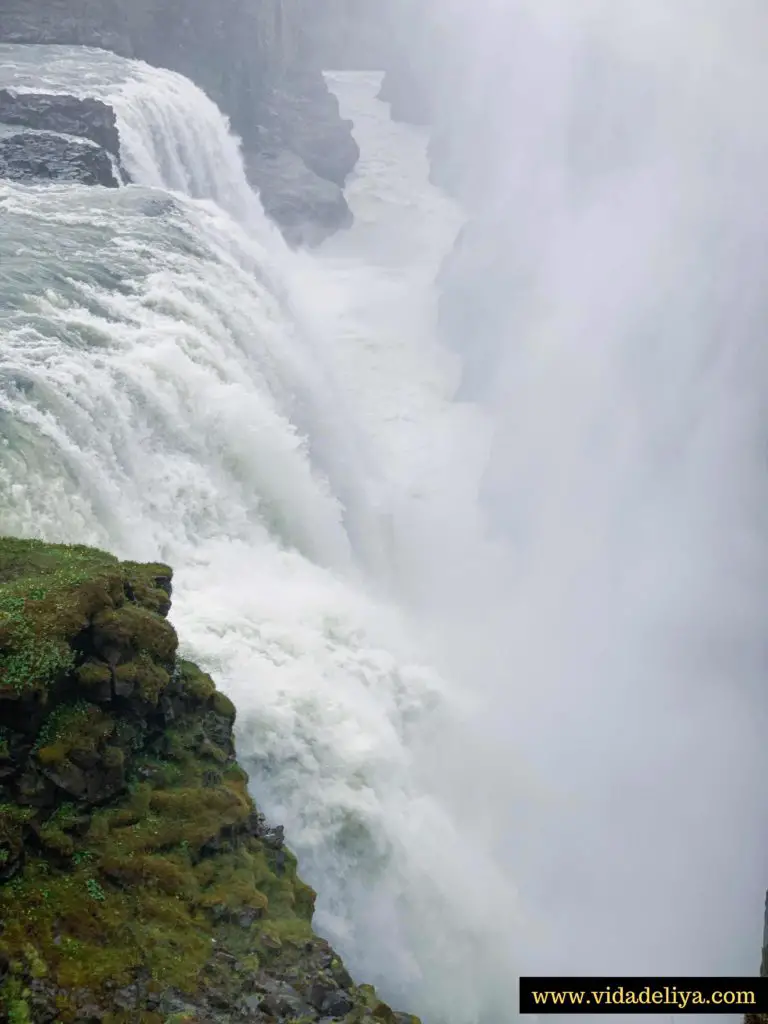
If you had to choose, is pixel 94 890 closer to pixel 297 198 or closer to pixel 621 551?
pixel 621 551

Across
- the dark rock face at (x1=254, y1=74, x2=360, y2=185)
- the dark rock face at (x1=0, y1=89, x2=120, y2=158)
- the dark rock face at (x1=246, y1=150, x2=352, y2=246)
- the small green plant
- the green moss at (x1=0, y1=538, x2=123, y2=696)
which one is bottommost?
the small green plant

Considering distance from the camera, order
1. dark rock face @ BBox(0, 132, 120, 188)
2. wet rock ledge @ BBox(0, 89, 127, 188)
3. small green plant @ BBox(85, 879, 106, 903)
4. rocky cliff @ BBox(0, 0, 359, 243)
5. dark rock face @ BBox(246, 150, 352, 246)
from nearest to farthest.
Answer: small green plant @ BBox(85, 879, 106, 903), dark rock face @ BBox(0, 132, 120, 188), wet rock ledge @ BBox(0, 89, 127, 188), rocky cliff @ BBox(0, 0, 359, 243), dark rock face @ BBox(246, 150, 352, 246)

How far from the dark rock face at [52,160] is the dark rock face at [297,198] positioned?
15.7m

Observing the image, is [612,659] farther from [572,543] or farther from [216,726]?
[216,726]

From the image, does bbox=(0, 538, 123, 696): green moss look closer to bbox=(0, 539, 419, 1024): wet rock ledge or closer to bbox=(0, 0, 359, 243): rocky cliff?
bbox=(0, 539, 419, 1024): wet rock ledge

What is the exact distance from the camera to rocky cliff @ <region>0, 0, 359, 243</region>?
34.1 m

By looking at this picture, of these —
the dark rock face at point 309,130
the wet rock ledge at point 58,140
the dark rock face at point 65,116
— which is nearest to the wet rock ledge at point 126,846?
the wet rock ledge at point 58,140

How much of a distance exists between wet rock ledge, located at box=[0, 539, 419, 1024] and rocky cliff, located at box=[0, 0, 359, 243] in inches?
1264

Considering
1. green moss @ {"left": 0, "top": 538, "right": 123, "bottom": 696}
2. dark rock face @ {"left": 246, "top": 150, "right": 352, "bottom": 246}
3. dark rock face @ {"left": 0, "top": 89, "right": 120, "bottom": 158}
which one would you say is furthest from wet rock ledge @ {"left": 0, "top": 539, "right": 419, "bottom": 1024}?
dark rock face @ {"left": 246, "top": 150, "right": 352, "bottom": 246}

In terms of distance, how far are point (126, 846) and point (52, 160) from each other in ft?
64.5

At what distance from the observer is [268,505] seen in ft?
48.9

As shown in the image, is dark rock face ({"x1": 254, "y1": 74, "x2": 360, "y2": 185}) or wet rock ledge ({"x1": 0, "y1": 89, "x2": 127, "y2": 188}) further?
dark rock face ({"x1": 254, "y1": 74, "x2": 360, "y2": 185})

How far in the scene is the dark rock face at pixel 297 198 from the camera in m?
38.4

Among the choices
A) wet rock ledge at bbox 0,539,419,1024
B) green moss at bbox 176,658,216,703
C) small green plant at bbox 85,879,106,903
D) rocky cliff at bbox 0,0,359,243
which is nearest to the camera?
wet rock ledge at bbox 0,539,419,1024
